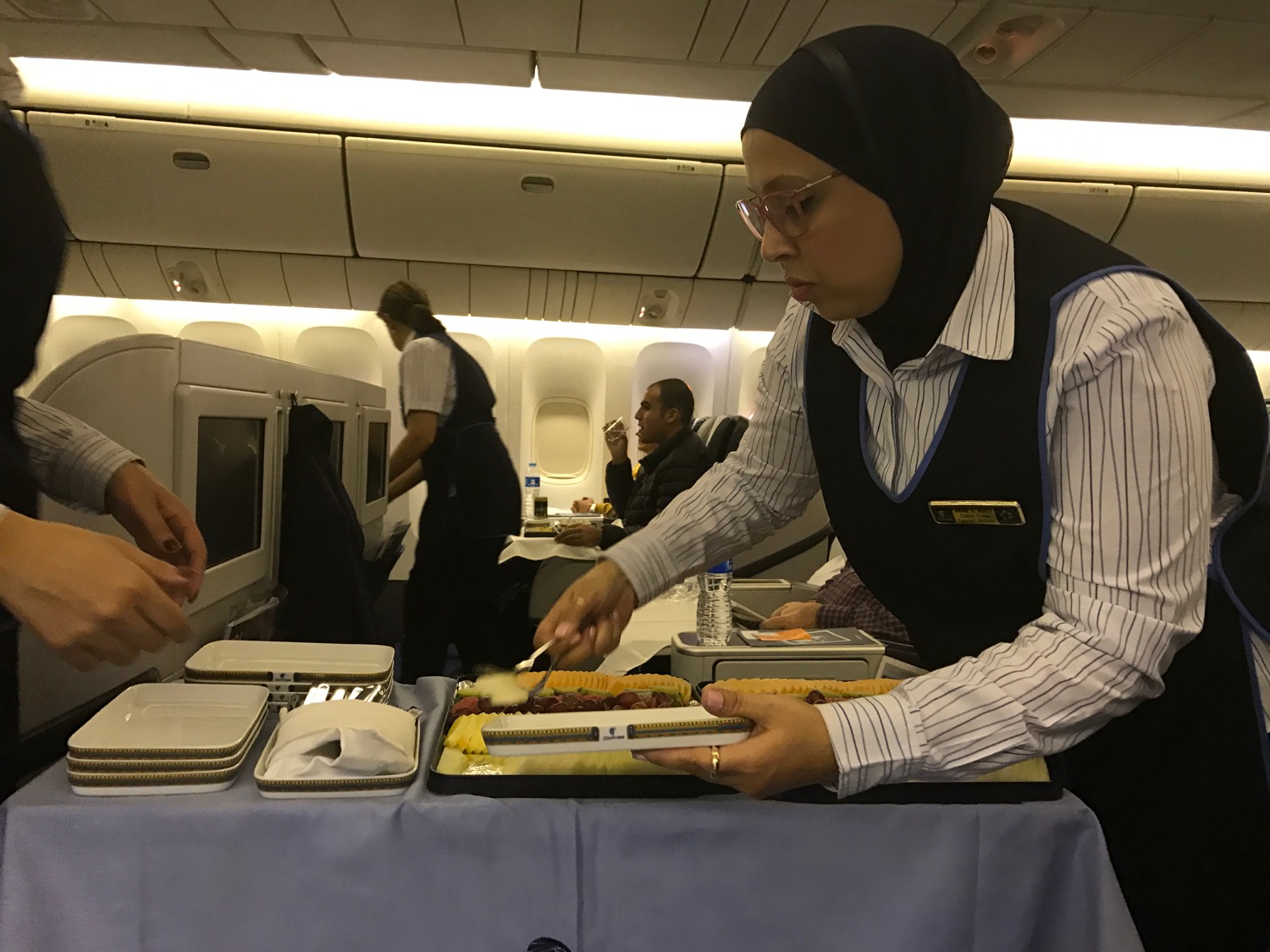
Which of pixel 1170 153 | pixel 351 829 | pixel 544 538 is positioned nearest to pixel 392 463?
pixel 544 538

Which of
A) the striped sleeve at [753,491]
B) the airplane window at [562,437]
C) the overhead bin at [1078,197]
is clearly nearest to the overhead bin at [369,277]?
the airplane window at [562,437]

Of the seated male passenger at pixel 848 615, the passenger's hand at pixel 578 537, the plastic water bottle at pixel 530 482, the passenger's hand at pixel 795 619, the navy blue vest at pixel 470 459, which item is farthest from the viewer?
the plastic water bottle at pixel 530 482

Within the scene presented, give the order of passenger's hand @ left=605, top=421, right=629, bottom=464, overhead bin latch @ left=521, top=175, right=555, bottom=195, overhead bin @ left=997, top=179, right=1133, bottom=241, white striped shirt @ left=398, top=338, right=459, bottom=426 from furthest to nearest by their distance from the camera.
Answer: passenger's hand @ left=605, top=421, right=629, bottom=464 → overhead bin @ left=997, top=179, right=1133, bottom=241 → overhead bin latch @ left=521, top=175, right=555, bottom=195 → white striped shirt @ left=398, top=338, right=459, bottom=426

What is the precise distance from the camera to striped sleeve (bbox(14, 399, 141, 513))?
121 cm

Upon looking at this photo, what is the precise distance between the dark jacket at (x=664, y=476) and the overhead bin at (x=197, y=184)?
7.82 ft

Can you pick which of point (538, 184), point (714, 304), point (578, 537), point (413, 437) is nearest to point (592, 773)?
point (413, 437)

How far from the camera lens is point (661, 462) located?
4109 mm

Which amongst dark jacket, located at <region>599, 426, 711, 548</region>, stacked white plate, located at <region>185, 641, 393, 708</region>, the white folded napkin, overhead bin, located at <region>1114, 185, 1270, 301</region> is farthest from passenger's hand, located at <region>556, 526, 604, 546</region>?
overhead bin, located at <region>1114, 185, 1270, 301</region>

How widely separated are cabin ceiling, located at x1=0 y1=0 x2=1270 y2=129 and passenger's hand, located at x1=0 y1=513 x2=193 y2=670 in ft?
8.24

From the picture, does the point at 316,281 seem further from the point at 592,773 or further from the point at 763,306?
the point at 592,773

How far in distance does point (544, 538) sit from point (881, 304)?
3196 millimetres

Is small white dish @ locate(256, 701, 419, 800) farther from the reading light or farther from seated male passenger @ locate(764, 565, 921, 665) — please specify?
the reading light

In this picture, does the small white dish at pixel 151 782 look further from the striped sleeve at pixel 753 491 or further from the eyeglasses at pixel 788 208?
the eyeglasses at pixel 788 208

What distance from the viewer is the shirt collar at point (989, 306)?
1.04m
